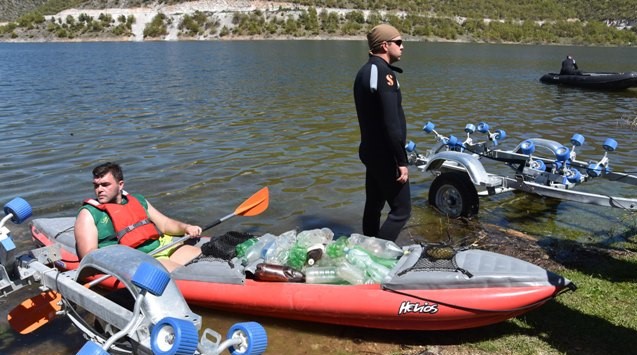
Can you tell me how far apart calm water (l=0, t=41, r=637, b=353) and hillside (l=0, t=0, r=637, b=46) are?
63306 mm

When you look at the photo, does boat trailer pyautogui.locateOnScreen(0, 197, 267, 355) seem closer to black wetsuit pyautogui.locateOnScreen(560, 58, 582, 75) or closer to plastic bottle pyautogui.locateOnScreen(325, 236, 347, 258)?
plastic bottle pyautogui.locateOnScreen(325, 236, 347, 258)

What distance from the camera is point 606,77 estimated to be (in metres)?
21.4

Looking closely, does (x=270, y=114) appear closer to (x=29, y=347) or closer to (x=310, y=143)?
(x=310, y=143)

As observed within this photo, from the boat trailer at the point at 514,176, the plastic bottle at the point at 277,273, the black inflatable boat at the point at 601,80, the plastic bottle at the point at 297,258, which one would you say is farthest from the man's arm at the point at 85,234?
the black inflatable boat at the point at 601,80

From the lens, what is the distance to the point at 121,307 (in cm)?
349

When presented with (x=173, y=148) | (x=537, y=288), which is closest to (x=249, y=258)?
(x=537, y=288)

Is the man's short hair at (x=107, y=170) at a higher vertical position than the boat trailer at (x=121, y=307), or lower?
higher

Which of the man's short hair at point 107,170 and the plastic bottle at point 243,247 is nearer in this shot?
the man's short hair at point 107,170

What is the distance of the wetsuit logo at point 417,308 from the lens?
13.7ft

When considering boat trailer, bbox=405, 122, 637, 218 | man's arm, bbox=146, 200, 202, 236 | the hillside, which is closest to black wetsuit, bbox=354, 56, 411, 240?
boat trailer, bbox=405, 122, 637, 218

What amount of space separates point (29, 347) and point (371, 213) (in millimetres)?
3518

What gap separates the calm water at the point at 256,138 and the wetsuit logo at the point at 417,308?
6.21 feet

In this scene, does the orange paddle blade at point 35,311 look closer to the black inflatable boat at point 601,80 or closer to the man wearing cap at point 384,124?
the man wearing cap at point 384,124

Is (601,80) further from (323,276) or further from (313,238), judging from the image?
(323,276)
